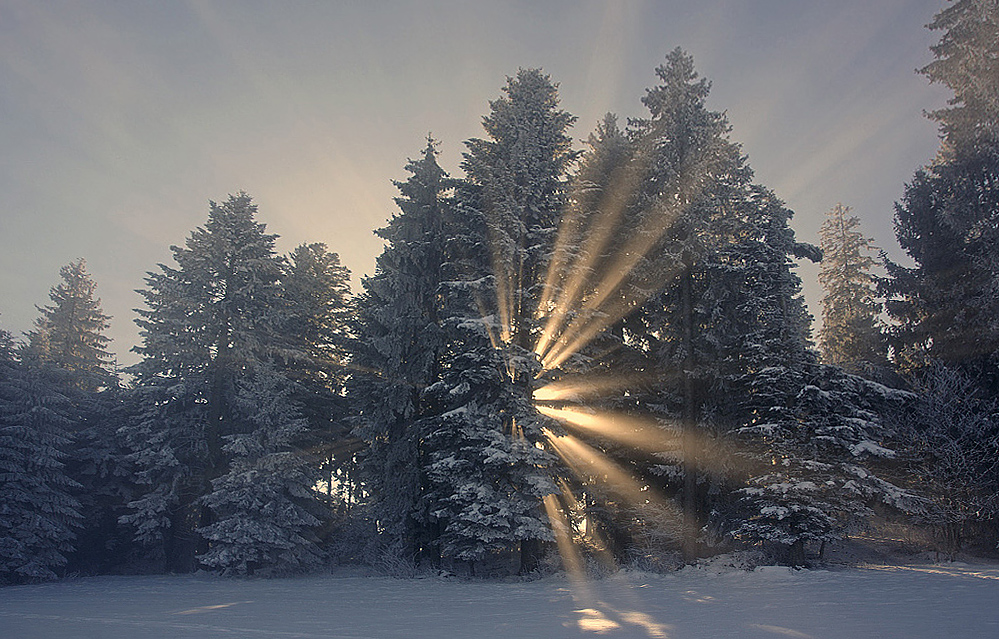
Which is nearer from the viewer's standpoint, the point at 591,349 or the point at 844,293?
the point at 591,349

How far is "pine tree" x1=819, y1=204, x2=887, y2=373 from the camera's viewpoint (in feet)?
109

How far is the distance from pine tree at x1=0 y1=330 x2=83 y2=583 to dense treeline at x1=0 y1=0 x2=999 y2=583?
5.5 inches

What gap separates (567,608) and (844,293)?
32174 mm

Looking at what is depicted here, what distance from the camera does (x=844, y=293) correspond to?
3488 centimetres

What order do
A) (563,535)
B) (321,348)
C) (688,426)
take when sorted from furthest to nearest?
(321,348), (688,426), (563,535)

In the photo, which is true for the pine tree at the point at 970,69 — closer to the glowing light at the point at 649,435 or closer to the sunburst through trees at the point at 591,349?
the sunburst through trees at the point at 591,349

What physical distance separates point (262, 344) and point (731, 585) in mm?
24686

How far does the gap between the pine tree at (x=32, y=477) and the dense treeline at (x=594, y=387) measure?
0.14 meters

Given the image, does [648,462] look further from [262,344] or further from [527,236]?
[262,344]

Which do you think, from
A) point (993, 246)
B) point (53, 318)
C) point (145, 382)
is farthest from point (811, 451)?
point (53, 318)

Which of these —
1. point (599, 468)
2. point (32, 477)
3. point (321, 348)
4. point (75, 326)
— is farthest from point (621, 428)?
point (75, 326)

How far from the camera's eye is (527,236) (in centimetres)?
2183

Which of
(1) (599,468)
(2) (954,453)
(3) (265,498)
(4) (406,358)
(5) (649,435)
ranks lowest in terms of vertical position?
(3) (265,498)

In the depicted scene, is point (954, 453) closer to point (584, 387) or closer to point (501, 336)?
point (584, 387)
